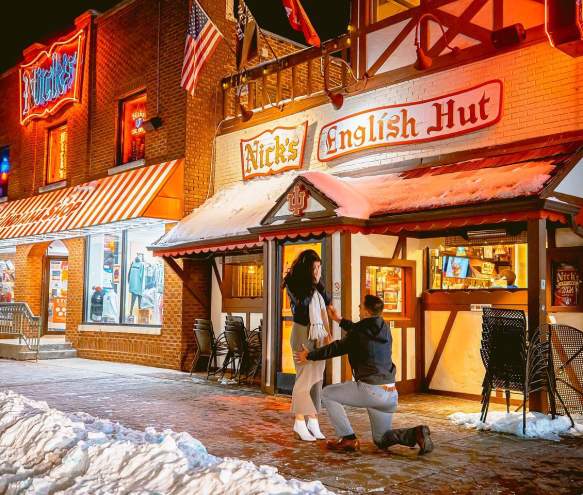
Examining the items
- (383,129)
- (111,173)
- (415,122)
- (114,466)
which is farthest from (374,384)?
(111,173)

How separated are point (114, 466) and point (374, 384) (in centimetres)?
245

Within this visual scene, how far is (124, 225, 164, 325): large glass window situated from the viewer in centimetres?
1495

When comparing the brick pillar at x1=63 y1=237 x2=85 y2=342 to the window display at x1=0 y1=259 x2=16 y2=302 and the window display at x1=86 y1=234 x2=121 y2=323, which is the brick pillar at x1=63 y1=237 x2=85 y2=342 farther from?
the window display at x1=0 y1=259 x2=16 y2=302

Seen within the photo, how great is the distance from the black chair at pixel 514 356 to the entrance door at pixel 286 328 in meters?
3.19

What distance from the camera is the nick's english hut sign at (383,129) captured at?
969 cm

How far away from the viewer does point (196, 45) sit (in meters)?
13.4

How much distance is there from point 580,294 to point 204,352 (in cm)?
675

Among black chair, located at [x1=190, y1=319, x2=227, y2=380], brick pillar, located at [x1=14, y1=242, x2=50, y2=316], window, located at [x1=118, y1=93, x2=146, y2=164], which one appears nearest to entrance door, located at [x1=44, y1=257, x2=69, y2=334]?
brick pillar, located at [x1=14, y1=242, x2=50, y2=316]

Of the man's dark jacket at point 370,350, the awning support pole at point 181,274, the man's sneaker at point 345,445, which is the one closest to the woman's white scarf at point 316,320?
the man's dark jacket at point 370,350

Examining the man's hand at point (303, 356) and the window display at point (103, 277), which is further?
the window display at point (103, 277)

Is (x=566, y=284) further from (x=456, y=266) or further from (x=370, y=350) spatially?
(x=370, y=350)

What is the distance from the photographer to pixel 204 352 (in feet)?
41.6

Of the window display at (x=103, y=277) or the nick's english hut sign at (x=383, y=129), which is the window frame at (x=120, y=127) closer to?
the window display at (x=103, y=277)

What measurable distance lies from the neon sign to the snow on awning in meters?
6.26
